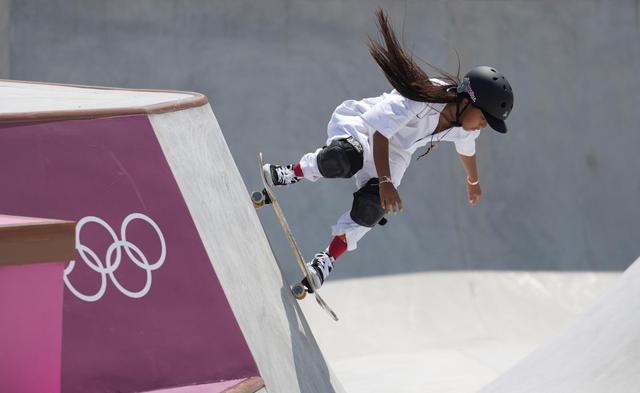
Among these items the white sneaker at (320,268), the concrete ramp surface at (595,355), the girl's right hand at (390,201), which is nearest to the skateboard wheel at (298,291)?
the white sneaker at (320,268)

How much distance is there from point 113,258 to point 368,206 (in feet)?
6.88

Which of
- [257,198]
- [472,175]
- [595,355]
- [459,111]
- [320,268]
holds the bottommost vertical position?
[595,355]

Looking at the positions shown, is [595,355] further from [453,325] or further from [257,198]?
[453,325]

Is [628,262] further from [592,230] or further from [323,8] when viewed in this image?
[323,8]

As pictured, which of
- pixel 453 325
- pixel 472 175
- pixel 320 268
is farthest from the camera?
pixel 453 325

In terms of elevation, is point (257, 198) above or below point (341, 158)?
below

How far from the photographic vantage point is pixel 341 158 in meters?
6.23

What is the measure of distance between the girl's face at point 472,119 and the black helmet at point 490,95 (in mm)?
45

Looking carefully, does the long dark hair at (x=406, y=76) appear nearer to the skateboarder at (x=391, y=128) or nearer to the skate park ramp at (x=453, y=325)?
the skateboarder at (x=391, y=128)

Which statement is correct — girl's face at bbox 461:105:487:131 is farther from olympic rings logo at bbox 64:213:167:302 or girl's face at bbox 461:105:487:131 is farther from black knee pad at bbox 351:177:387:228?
olympic rings logo at bbox 64:213:167:302

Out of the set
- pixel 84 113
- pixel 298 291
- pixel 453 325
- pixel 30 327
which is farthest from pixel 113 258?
pixel 453 325

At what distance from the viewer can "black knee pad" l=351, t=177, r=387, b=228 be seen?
20.6 feet

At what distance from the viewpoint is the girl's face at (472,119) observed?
6082 millimetres

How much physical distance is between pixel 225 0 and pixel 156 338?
25.5ft
